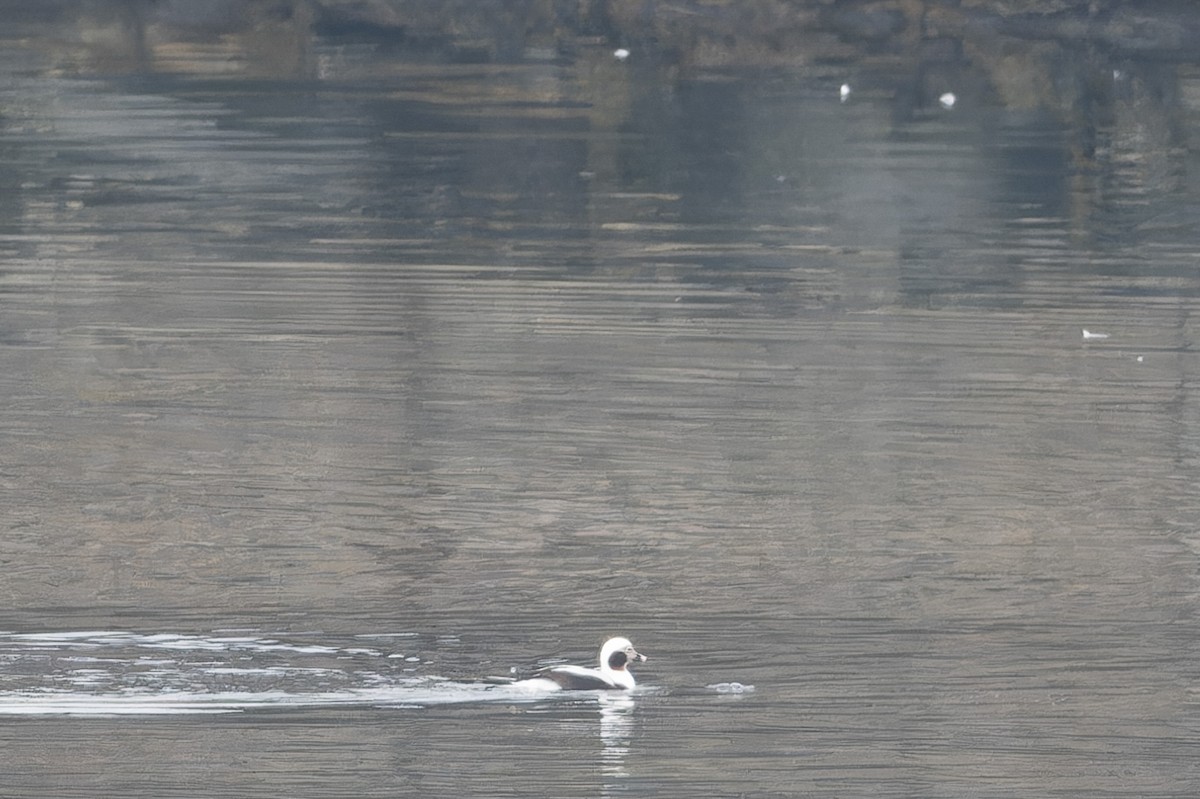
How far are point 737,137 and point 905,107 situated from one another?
4.47 feet

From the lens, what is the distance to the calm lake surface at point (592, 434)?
18.9 ft

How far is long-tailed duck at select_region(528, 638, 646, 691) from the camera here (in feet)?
19.6

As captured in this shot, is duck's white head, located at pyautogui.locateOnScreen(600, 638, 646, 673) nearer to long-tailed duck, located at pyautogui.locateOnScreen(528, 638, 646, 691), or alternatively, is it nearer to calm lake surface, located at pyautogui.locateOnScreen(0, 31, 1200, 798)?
long-tailed duck, located at pyautogui.locateOnScreen(528, 638, 646, 691)

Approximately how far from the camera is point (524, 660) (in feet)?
20.6

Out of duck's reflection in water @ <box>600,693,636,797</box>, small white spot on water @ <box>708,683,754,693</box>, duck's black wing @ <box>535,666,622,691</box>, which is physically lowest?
duck's reflection in water @ <box>600,693,636,797</box>

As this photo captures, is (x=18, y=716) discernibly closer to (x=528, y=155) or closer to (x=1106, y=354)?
(x=1106, y=354)

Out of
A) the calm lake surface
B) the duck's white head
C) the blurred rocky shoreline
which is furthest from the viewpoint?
the blurred rocky shoreline

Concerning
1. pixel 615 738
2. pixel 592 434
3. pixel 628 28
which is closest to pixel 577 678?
pixel 615 738

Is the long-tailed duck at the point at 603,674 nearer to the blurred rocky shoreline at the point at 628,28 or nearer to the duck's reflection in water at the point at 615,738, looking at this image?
the duck's reflection in water at the point at 615,738

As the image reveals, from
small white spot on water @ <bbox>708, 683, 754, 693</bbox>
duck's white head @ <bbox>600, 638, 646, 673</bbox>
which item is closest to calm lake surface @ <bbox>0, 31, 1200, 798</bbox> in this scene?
small white spot on water @ <bbox>708, 683, 754, 693</bbox>

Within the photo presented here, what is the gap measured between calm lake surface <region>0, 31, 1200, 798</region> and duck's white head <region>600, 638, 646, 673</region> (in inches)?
6.0

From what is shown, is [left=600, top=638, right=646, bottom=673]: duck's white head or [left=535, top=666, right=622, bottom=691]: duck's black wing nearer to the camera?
[left=535, top=666, right=622, bottom=691]: duck's black wing

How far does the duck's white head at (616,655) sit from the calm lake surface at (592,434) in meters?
0.15

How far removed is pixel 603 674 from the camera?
19.8 ft
